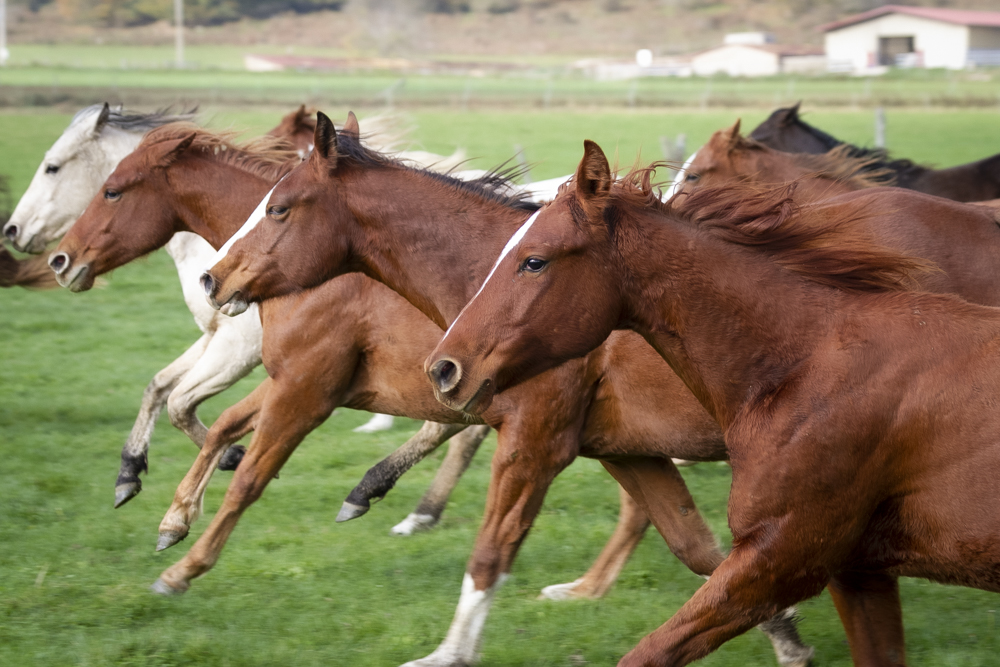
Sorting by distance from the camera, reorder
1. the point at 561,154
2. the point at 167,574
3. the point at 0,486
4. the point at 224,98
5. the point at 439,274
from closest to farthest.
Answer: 1. the point at 439,274
2. the point at 167,574
3. the point at 0,486
4. the point at 561,154
5. the point at 224,98

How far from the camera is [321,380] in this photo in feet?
14.2

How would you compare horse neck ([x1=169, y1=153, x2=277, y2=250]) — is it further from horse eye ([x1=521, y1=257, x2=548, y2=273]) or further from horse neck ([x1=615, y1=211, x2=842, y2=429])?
horse neck ([x1=615, y1=211, x2=842, y2=429])

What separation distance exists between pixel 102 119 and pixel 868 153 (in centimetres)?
489

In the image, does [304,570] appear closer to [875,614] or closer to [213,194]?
[213,194]

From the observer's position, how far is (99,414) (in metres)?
7.44

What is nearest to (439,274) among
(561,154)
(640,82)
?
(561,154)

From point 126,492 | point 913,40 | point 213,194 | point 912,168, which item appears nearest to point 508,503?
point 213,194

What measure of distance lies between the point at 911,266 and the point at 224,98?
3348cm

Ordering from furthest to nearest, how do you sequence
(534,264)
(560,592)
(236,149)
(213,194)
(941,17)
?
(941,17) → (236,149) → (213,194) → (560,592) → (534,264)

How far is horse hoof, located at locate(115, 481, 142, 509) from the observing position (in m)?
5.41

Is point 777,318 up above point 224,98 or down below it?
below

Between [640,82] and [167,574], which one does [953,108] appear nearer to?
[640,82]

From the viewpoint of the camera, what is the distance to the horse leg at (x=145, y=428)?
17.9 ft

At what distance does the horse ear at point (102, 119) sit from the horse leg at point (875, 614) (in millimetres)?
5021
